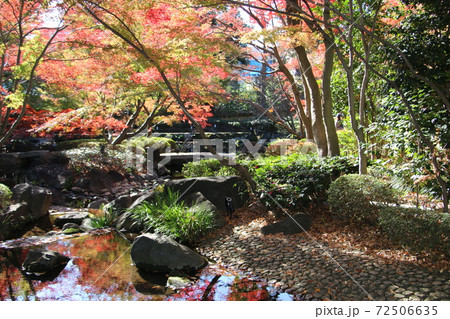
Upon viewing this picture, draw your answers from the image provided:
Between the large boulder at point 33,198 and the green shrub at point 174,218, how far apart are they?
7.84ft

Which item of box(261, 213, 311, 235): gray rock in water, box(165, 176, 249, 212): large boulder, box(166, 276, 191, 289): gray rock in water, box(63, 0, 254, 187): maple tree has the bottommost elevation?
box(166, 276, 191, 289): gray rock in water

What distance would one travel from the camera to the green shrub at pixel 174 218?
527 cm

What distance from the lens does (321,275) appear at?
12.3ft

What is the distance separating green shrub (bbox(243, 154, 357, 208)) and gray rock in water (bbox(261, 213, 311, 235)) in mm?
286

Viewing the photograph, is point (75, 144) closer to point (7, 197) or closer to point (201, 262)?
point (7, 197)

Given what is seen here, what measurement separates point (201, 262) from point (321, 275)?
1.60 m

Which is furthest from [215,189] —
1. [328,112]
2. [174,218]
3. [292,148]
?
[292,148]

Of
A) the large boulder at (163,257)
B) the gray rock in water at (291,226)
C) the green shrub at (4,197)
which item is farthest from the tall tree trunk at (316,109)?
the green shrub at (4,197)

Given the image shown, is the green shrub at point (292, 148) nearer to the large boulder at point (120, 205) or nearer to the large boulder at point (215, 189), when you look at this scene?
the large boulder at point (215, 189)

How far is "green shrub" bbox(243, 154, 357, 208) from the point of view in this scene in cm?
549

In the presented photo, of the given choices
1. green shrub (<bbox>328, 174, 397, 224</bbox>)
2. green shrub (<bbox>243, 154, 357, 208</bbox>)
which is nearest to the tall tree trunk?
green shrub (<bbox>243, 154, 357, 208</bbox>)

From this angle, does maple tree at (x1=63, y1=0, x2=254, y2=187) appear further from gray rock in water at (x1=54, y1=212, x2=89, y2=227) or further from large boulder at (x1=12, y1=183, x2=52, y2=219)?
large boulder at (x1=12, y1=183, x2=52, y2=219)

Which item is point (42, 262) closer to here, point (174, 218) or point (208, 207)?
point (174, 218)

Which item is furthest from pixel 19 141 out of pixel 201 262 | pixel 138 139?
pixel 201 262
